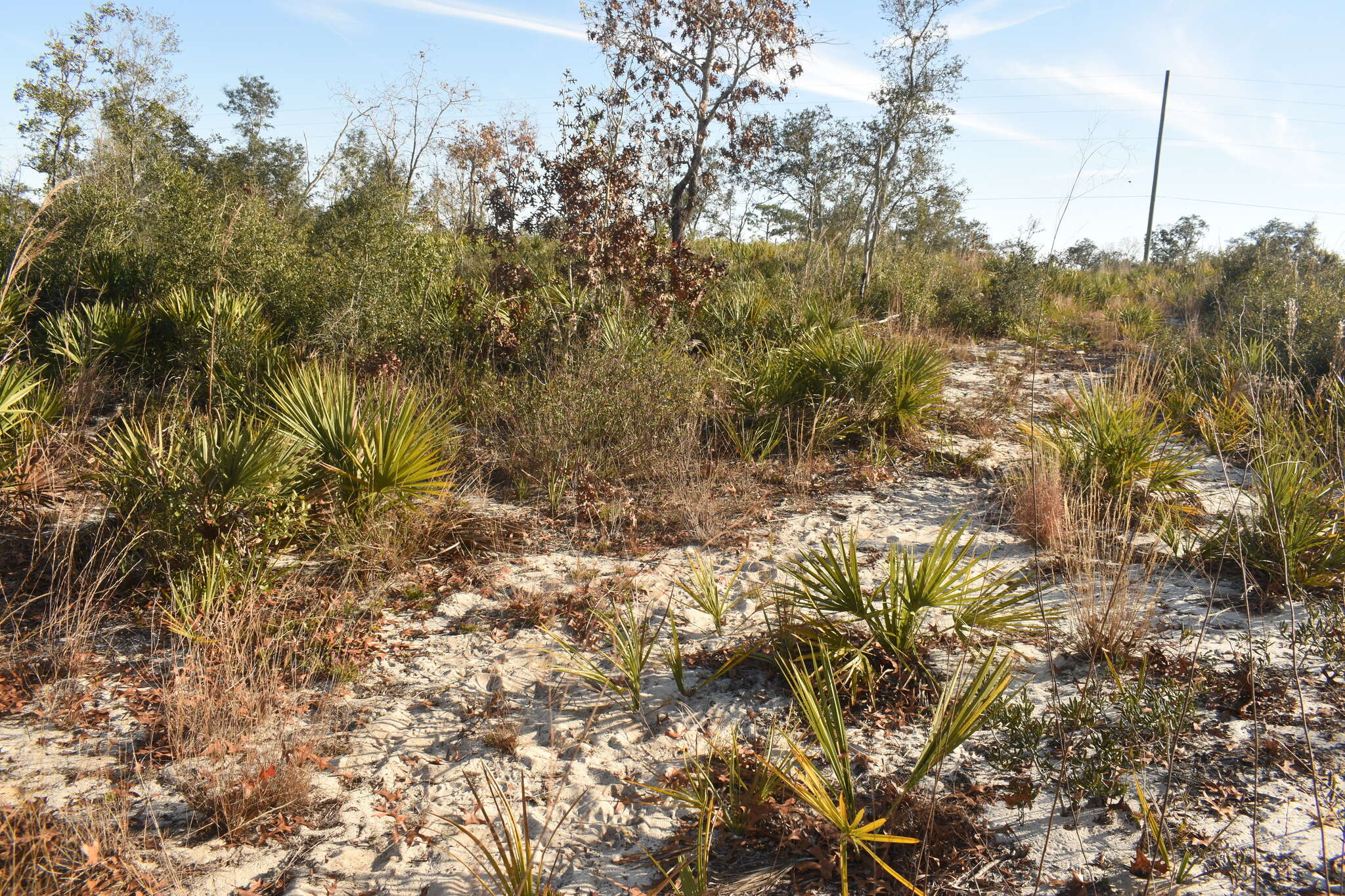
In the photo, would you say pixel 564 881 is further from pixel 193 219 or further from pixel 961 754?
pixel 193 219

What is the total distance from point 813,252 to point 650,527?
8.90 meters

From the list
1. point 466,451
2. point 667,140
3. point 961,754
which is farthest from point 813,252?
point 961,754

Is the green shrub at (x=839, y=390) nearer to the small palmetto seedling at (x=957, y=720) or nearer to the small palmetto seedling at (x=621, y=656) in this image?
the small palmetto seedling at (x=621, y=656)

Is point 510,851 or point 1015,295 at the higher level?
point 1015,295

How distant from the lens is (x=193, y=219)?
876 cm

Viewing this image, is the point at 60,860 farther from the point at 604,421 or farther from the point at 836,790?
the point at 604,421

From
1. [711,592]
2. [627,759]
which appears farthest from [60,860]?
[711,592]

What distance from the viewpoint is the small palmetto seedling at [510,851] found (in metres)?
2.62

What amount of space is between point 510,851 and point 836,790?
1425mm

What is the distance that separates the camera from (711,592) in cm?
478

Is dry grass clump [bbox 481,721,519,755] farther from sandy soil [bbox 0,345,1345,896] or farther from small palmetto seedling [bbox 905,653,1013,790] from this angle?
small palmetto seedling [bbox 905,653,1013,790]

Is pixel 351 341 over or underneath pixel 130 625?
over

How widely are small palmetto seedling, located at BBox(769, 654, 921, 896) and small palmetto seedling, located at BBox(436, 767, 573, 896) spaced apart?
0.96 m

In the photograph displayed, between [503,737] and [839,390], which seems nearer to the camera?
[503,737]
